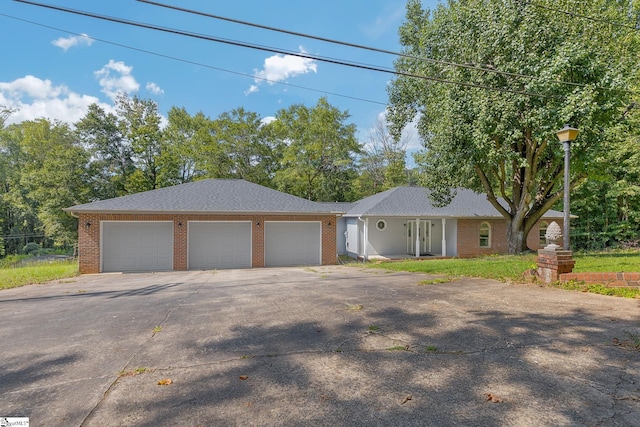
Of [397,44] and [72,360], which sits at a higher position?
[397,44]

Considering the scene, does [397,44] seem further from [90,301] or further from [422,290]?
[90,301]

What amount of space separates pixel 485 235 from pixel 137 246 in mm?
18014

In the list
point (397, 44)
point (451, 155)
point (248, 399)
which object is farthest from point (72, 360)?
point (397, 44)

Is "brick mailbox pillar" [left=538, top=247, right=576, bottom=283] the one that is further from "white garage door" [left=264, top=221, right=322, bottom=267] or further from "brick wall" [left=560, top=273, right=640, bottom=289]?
"white garage door" [left=264, top=221, right=322, bottom=267]

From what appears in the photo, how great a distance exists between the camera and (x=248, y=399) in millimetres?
2441

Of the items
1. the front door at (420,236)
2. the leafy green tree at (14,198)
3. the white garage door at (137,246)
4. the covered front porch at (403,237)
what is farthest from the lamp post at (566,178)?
the leafy green tree at (14,198)

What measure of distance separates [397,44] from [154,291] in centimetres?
1682

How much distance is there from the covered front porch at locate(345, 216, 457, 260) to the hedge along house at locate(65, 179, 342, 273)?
9.83ft

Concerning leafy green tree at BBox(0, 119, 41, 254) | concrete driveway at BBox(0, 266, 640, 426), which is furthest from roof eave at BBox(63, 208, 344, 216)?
leafy green tree at BBox(0, 119, 41, 254)

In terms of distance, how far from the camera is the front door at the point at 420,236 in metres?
18.6

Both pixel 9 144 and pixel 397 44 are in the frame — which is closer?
pixel 397 44

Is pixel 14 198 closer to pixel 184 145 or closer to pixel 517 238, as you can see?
pixel 184 145

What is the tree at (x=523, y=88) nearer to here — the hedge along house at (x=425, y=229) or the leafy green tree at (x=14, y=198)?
the hedge along house at (x=425, y=229)

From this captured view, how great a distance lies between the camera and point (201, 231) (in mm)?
14430
